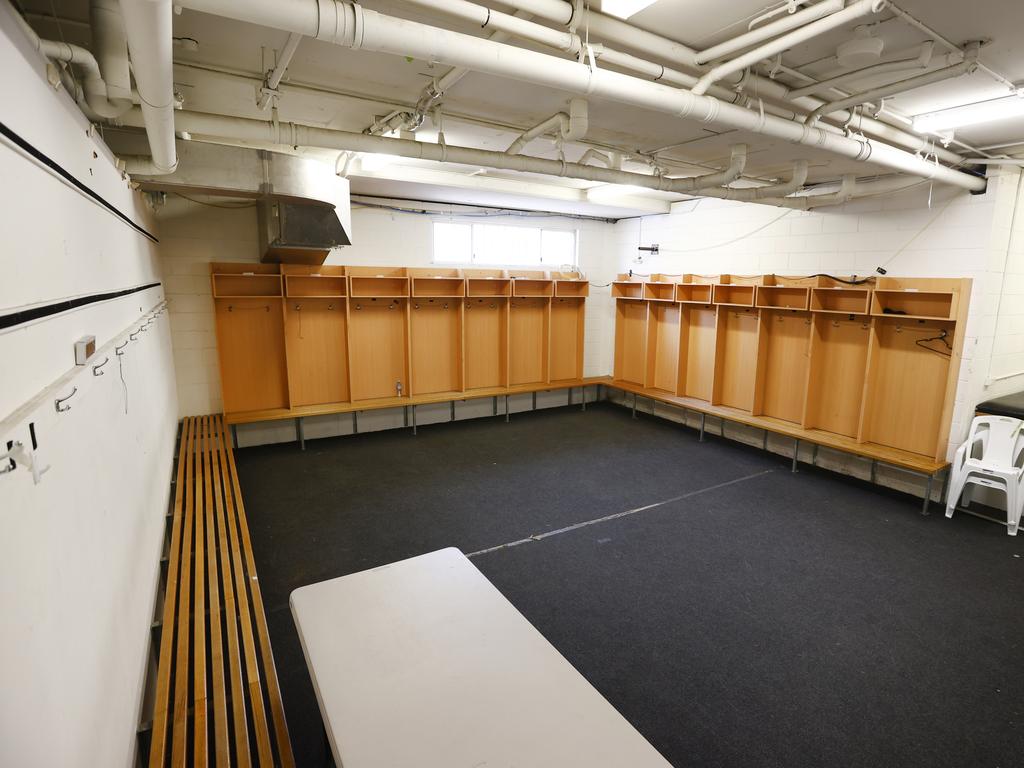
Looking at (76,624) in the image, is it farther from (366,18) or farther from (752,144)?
(752,144)

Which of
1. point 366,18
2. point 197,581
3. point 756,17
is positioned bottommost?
point 197,581

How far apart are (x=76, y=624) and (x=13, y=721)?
43 cm

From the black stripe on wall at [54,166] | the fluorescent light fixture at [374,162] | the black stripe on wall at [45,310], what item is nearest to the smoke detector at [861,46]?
the black stripe on wall at [54,166]

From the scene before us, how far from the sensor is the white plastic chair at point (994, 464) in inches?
150

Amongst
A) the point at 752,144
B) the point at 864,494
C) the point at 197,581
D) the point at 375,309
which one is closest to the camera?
the point at 197,581

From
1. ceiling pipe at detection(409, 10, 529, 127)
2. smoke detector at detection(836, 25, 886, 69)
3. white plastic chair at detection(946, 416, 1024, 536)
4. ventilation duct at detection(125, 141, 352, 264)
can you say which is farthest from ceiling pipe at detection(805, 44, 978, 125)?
ventilation duct at detection(125, 141, 352, 264)

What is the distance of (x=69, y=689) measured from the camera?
1029 millimetres

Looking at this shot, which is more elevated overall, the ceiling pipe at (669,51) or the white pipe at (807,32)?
the ceiling pipe at (669,51)

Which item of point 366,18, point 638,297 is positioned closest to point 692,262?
point 638,297

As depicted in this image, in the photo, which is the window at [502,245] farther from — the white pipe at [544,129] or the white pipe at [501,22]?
the white pipe at [501,22]

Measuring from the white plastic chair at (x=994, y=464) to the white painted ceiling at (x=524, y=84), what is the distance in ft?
6.99

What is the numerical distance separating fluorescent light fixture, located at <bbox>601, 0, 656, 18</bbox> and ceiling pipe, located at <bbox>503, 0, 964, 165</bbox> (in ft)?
0.33

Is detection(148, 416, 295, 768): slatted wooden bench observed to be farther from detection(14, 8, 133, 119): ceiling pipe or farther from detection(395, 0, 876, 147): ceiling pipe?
detection(395, 0, 876, 147): ceiling pipe

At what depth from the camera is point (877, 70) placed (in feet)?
8.13
